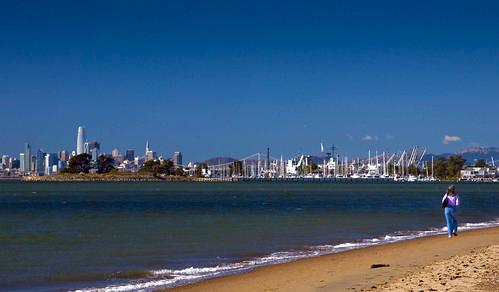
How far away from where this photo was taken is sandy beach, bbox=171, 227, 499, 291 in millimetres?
13297

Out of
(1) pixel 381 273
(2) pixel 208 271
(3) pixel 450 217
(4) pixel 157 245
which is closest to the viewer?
(1) pixel 381 273

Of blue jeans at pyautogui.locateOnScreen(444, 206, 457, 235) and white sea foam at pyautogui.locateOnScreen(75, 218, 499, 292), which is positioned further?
blue jeans at pyautogui.locateOnScreen(444, 206, 457, 235)

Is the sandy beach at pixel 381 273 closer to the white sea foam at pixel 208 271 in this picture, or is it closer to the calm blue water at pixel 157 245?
the white sea foam at pixel 208 271

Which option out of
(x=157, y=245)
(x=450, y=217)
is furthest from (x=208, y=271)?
(x=450, y=217)

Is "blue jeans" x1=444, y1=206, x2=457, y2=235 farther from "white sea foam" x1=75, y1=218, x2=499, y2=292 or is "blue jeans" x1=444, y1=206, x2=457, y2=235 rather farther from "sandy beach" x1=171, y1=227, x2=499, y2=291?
"white sea foam" x1=75, y1=218, x2=499, y2=292

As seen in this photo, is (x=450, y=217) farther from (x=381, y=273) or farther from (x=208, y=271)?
(x=208, y=271)

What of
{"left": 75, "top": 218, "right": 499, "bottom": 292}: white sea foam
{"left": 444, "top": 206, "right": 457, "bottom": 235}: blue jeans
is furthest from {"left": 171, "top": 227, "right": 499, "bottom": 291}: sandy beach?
{"left": 444, "top": 206, "right": 457, "bottom": 235}: blue jeans

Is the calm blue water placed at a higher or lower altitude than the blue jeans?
lower

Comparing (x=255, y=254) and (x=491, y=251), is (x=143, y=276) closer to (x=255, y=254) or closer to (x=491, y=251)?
(x=255, y=254)

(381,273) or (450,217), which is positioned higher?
(450,217)

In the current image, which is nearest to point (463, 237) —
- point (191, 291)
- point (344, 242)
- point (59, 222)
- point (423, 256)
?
point (344, 242)

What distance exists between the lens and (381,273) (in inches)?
635

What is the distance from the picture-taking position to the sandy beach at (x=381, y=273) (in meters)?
13.3

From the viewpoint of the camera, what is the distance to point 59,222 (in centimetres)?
4259
